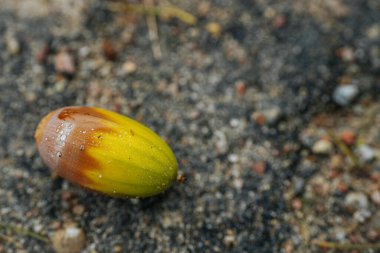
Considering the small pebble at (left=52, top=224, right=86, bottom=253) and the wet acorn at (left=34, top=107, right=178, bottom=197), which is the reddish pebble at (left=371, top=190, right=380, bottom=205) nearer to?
the wet acorn at (left=34, top=107, right=178, bottom=197)

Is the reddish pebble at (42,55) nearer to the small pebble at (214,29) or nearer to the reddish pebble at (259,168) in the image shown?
the small pebble at (214,29)

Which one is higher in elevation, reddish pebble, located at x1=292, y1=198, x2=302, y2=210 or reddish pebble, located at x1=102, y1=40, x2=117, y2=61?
reddish pebble, located at x1=102, y1=40, x2=117, y2=61

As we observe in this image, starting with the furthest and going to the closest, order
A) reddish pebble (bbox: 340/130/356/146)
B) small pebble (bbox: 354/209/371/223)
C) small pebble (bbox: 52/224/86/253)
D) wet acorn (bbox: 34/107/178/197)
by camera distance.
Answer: reddish pebble (bbox: 340/130/356/146) < small pebble (bbox: 354/209/371/223) < small pebble (bbox: 52/224/86/253) < wet acorn (bbox: 34/107/178/197)

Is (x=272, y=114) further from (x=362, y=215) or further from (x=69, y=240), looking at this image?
(x=69, y=240)

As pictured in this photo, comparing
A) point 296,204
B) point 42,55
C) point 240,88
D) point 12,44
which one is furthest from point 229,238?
point 12,44

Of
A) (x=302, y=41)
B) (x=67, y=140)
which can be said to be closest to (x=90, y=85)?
(x=67, y=140)

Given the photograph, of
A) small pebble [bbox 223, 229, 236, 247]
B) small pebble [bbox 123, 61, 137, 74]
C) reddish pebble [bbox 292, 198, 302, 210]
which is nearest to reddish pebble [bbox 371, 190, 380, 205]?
reddish pebble [bbox 292, 198, 302, 210]

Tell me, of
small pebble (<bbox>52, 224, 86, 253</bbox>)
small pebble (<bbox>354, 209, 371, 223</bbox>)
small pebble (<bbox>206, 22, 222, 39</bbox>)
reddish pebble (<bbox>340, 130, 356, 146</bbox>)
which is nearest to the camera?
small pebble (<bbox>52, 224, 86, 253</bbox>)
